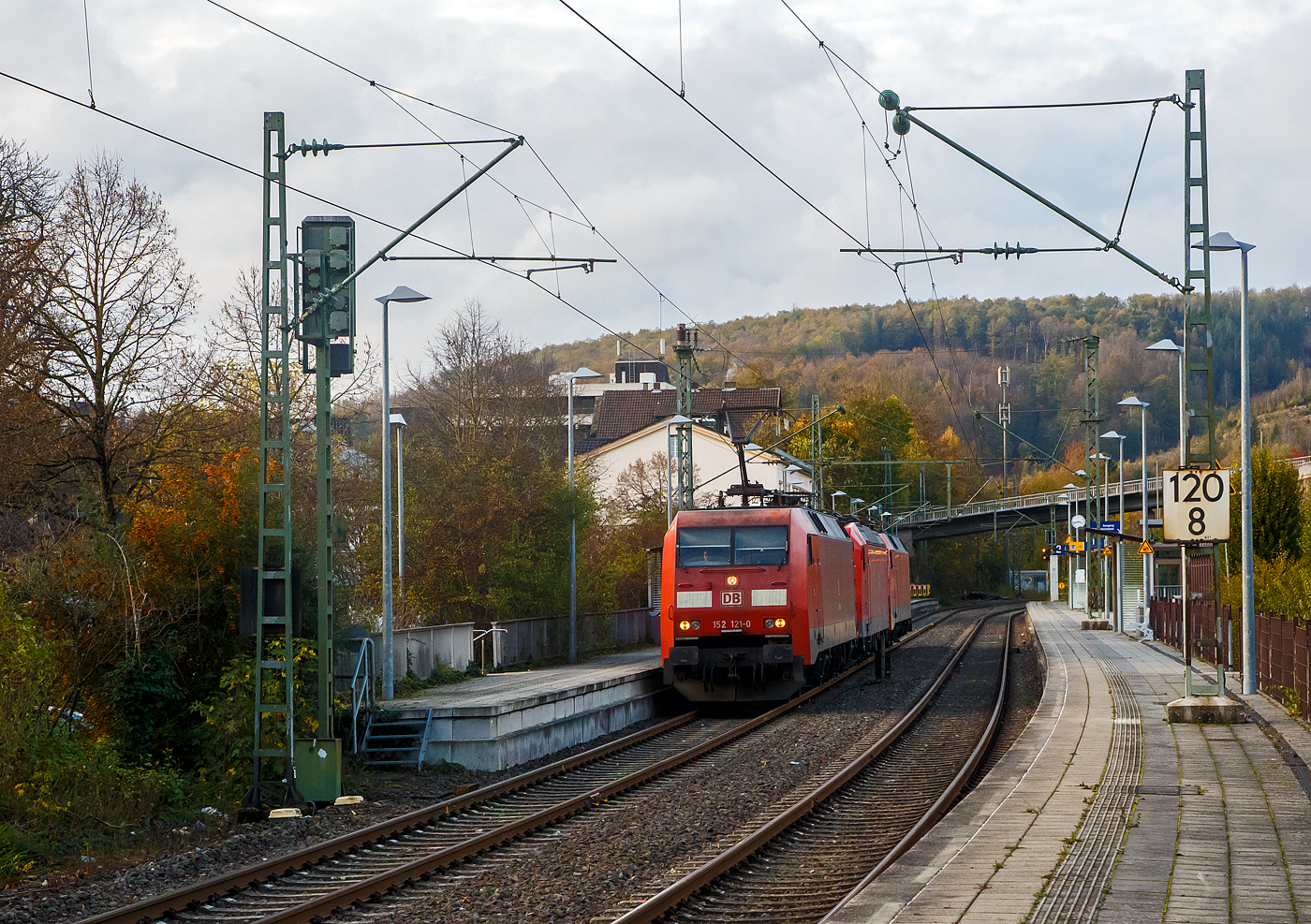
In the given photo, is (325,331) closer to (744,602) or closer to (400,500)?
(744,602)

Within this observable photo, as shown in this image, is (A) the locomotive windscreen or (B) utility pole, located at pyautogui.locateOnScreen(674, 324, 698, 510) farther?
(B) utility pole, located at pyautogui.locateOnScreen(674, 324, 698, 510)

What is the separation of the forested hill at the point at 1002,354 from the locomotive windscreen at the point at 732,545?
5827 centimetres

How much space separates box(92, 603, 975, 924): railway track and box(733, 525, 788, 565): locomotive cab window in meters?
4.39

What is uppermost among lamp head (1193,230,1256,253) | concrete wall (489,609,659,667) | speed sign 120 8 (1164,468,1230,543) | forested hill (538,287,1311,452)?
forested hill (538,287,1311,452)

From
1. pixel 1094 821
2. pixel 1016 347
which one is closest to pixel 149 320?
pixel 1094 821

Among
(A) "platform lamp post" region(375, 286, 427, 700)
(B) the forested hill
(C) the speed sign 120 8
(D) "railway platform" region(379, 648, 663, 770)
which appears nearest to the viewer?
(C) the speed sign 120 8

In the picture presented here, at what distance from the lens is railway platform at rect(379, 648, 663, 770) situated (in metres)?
16.2

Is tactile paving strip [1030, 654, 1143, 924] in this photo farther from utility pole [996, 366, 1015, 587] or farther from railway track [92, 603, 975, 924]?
utility pole [996, 366, 1015, 587]

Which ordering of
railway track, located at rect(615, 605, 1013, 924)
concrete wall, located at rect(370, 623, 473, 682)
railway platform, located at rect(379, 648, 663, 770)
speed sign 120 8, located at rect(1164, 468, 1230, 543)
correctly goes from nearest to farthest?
railway track, located at rect(615, 605, 1013, 924)
speed sign 120 8, located at rect(1164, 468, 1230, 543)
railway platform, located at rect(379, 648, 663, 770)
concrete wall, located at rect(370, 623, 473, 682)

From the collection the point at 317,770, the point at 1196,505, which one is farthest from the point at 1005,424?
the point at 317,770

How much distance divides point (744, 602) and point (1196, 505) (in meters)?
7.63

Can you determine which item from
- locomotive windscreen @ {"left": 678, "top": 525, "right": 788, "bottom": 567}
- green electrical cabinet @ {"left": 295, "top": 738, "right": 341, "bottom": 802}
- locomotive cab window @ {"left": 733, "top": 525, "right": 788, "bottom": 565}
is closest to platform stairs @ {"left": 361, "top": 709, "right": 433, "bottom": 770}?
green electrical cabinet @ {"left": 295, "top": 738, "right": 341, "bottom": 802}

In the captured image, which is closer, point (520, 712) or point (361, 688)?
point (361, 688)

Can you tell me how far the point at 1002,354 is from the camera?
109938mm
